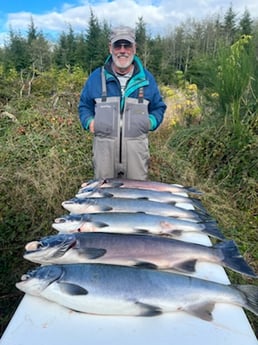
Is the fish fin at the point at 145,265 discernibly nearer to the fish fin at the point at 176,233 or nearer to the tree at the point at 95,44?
the fish fin at the point at 176,233

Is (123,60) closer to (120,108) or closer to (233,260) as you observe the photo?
(120,108)

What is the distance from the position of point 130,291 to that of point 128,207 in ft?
3.49

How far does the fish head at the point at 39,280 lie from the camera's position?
5.12 ft

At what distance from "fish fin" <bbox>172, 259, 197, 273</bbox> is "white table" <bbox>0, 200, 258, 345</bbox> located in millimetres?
296

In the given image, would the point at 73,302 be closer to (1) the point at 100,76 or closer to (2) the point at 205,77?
(1) the point at 100,76

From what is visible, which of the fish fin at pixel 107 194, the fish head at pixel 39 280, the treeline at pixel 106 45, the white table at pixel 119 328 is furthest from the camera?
the treeline at pixel 106 45

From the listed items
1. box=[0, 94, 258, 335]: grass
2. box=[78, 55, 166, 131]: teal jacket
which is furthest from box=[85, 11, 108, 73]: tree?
box=[78, 55, 166, 131]: teal jacket

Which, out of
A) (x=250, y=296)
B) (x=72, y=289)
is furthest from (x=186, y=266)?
(x=72, y=289)

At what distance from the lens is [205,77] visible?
631 cm

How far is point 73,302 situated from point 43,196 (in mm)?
2690

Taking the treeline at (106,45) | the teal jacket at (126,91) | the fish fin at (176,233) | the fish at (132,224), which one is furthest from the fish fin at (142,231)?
the treeline at (106,45)

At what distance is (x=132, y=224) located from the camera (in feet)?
7.43

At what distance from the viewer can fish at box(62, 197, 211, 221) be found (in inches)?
98.7

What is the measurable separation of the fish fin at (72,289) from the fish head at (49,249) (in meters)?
0.25
